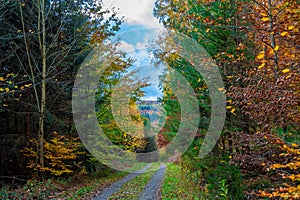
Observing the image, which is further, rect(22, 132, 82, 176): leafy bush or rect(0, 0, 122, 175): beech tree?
rect(22, 132, 82, 176): leafy bush

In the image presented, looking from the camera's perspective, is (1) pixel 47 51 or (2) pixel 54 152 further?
(2) pixel 54 152

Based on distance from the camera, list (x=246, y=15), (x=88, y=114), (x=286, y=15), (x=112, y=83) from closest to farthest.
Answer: (x=286, y=15), (x=246, y=15), (x=88, y=114), (x=112, y=83)

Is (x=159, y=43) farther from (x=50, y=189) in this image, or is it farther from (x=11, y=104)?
(x=50, y=189)

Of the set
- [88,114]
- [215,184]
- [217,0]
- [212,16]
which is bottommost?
[215,184]

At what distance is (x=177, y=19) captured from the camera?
9.98 m

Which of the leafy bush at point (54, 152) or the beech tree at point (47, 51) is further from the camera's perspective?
the leafy bush at point (54, 152)

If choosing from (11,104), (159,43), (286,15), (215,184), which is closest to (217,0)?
(286,15)

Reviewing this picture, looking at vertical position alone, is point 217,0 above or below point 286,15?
above

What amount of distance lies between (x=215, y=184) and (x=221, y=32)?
13.3 feet

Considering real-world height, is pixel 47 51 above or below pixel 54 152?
above

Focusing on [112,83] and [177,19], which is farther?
[112,83]

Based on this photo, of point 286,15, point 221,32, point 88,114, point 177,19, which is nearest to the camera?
point 286,15

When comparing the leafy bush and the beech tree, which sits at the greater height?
the beech tree

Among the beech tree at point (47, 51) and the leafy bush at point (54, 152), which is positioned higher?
the beech tree at point (47, 51)
